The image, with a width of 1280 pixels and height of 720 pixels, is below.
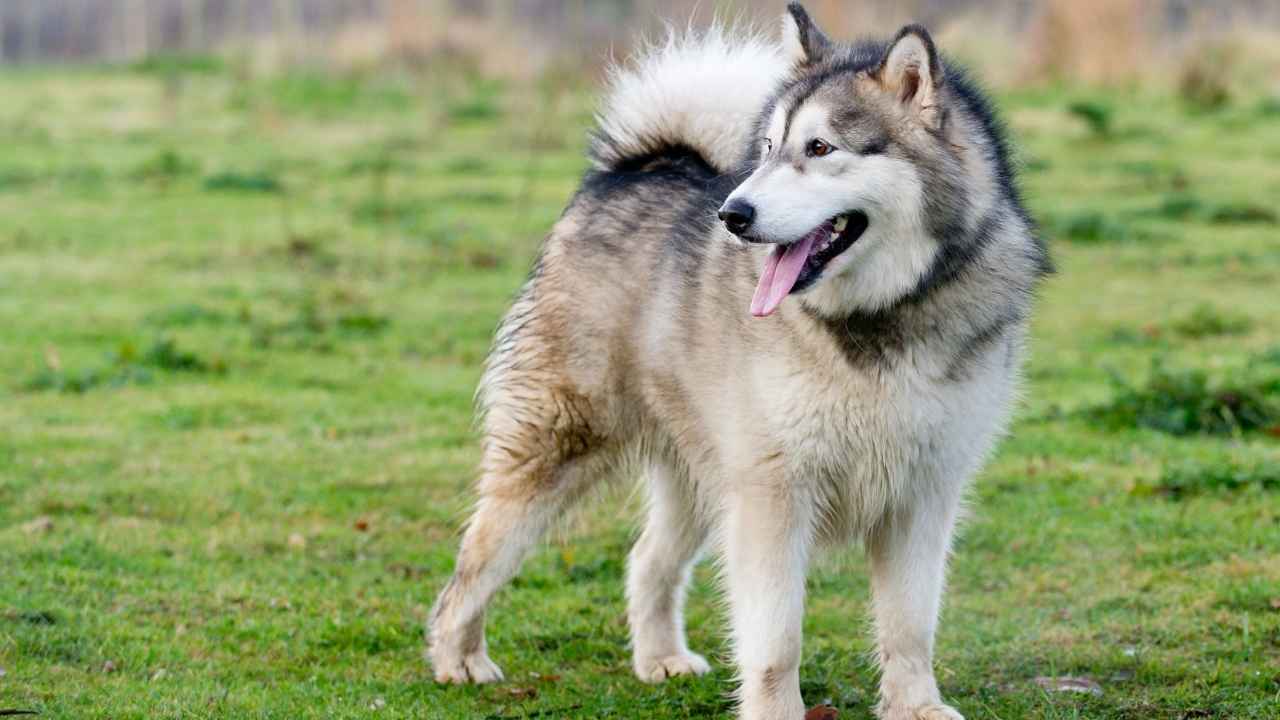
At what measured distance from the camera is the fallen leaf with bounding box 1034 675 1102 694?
5.06 meters

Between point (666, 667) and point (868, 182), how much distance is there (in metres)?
1.97

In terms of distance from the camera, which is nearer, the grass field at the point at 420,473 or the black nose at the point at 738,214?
the black nose at the point at 738,214

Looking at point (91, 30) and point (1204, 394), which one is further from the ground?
point (1204, 394)

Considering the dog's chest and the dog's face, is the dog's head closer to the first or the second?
the dog's face

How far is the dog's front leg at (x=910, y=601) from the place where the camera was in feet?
15.6

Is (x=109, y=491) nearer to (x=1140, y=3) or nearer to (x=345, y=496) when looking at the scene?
(x=345, y=496)

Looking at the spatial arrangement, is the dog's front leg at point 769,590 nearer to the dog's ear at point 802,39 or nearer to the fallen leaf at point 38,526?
the dog's ear at point 802,39

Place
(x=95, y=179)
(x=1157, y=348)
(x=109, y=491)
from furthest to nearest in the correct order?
1. (x=95, y=179)
2. (x=1157, y=348)
3. (x=109, y=491)

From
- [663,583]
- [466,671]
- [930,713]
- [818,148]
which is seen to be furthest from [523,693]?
[818,148]

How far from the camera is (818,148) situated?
4.32m

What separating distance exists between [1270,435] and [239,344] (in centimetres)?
577

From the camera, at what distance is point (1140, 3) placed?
827 inches

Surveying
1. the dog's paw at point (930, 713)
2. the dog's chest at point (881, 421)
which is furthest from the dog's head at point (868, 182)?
the dog's paw at point (930, 713)

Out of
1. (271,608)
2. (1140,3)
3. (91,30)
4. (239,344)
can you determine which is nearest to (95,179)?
(239,344)
